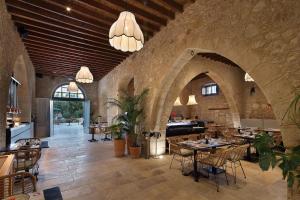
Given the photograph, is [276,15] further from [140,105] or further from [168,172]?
[140,105]

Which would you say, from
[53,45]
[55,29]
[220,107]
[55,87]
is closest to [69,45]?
[53,45]

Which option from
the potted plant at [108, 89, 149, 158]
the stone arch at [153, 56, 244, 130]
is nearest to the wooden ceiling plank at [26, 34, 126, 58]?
the potted plant at [108, 89, 149, 158]

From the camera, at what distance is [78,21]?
4418 mm

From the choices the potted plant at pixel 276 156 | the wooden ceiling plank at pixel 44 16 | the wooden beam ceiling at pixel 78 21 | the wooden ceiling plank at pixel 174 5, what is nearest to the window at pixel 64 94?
the wooden beam ceiling at pixel 78 21

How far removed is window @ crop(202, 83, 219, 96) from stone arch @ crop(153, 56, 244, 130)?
1610 mm

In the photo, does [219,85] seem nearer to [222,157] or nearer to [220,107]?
[220,107]

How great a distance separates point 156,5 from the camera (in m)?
3.88

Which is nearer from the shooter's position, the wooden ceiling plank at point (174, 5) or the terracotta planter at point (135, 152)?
the wooden ceiling plank at point (174, 5)

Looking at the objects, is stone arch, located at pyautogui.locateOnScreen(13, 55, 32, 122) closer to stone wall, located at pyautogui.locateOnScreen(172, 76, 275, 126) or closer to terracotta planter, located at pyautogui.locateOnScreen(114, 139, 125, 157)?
terracotta planter, located at pyautogui.locateOnScreen(114, 139, 125, 157)

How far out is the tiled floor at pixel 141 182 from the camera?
2931 millimetres

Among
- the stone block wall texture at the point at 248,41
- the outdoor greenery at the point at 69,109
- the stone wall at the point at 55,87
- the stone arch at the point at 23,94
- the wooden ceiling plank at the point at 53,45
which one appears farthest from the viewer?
the outdoor greenery at the point at 69,109

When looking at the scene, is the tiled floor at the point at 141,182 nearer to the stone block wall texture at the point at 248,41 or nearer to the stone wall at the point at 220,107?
the stone block wall texture at the point at 248,41

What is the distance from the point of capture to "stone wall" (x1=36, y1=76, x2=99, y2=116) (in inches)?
413

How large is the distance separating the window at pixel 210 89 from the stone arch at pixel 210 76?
161 cm
